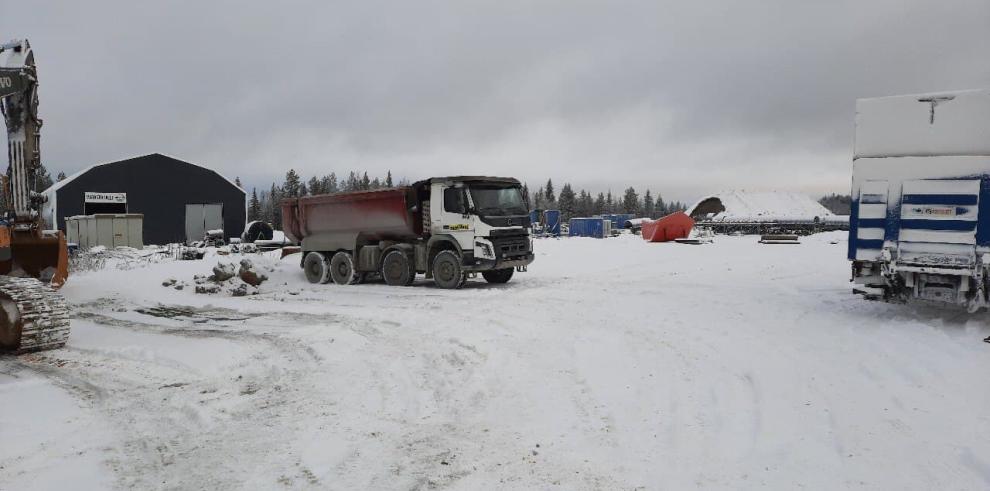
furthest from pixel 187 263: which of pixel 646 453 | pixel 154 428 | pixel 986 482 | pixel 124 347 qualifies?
pixel 986 482

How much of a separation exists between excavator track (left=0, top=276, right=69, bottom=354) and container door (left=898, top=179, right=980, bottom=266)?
11.5 m

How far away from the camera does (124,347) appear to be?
7352 millimetres

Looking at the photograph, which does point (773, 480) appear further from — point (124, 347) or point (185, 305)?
point (185, 305)

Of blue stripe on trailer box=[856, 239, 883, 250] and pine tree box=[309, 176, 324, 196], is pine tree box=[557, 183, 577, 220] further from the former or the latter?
blue stripe on trailer box=[856, 239, 883, 250]

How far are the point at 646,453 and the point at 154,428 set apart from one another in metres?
3.75

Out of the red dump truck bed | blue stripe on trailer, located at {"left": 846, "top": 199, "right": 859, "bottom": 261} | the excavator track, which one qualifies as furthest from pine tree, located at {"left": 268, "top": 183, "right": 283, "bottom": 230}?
blue stripe on trailer, located at {"left": 846, "top": 199, "right": 859, "bottom": 261}

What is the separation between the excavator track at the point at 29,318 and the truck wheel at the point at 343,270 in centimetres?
816

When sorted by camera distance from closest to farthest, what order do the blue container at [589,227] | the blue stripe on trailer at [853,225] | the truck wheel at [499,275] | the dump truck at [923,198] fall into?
1. the dump truck at [923,198]
2. the blue stripe on trailer at [853,225]
3. the truck wheel at [499,275]
4. the blue container at [589,227]

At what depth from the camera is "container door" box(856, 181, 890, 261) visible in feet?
29.3

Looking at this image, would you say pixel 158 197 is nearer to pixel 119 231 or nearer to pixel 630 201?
pixel 119 231

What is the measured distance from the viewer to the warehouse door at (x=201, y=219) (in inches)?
1538

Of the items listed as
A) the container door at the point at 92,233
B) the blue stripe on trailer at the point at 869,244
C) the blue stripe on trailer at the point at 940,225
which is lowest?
the container door at the point at 92,233

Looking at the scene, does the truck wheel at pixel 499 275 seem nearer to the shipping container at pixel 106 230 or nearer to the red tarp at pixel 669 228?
the red tarp at pixel 669 228

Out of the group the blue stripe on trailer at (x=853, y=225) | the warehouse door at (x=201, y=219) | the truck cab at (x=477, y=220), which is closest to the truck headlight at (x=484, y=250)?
the truck cab at (x=477, y=220)
